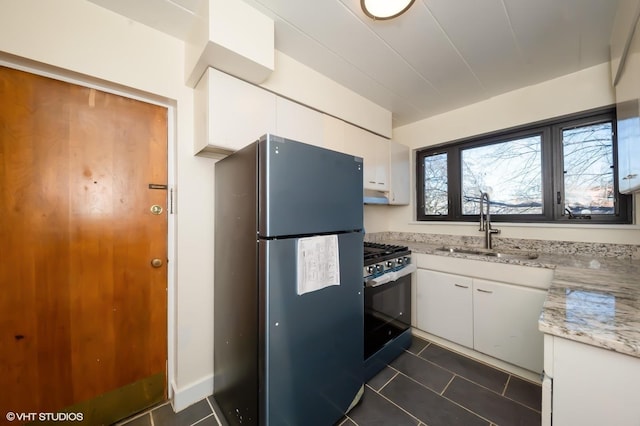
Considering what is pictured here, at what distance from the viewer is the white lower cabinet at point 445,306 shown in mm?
2033

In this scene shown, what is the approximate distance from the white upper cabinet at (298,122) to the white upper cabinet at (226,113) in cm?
12

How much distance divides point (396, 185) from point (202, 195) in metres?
2.11

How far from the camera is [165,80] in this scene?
154cm

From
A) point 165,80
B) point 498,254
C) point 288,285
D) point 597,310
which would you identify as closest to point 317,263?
point 288,285

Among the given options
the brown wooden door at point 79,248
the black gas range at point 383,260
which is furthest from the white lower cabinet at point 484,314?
the brown wooden door at point 79,248

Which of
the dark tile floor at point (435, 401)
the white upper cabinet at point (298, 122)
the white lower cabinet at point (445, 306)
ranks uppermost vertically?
the white upper cabinet at point (298, 122)

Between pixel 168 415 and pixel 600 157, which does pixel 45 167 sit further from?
pixel 600 157

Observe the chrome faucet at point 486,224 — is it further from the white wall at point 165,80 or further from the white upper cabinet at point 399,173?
the white wall at point 165,80

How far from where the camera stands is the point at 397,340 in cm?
204

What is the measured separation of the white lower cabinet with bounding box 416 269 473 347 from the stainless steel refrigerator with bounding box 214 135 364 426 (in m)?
1.04

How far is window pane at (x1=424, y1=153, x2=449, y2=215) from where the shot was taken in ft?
9.52

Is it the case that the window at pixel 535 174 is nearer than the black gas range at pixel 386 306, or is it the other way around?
the black gas range at pixel 386 306

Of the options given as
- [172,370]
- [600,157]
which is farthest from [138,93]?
[600,157]

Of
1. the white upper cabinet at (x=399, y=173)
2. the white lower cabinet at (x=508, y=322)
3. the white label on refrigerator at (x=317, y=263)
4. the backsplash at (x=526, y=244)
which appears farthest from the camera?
the white upper cabinet at (x=399, y=173)
